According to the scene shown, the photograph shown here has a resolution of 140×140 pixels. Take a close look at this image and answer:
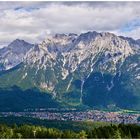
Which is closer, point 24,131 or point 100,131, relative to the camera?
point 100,131

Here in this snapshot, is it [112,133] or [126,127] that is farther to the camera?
[126,127]

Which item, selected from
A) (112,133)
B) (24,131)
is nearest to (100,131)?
(112,133)

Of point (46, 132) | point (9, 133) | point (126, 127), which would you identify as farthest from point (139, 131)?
point (9, 133)

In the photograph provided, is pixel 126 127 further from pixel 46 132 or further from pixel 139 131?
pixel 46 132

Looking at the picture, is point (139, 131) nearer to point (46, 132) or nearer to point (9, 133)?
point (46, 132)

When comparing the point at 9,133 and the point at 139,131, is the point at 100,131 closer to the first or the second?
the point at 139,131

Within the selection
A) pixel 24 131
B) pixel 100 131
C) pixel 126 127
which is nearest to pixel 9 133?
pixel 24 131
